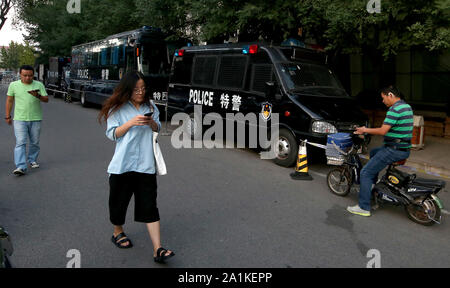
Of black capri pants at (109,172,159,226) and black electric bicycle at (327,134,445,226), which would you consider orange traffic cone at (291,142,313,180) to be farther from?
black capri pants at (109,172,159,226)

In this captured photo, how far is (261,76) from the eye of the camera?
7.90 m

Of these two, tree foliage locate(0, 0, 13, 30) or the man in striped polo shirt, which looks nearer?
the man in striped polo shirt

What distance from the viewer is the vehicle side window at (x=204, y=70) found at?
9164 mm

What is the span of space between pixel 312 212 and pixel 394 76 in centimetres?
1258

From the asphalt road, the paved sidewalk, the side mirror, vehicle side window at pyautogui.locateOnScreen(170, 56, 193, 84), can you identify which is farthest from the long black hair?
vehicle side window at pyautogui.locateOnScreen(170, 56, 193, 84)

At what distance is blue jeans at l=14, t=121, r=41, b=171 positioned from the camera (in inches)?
246

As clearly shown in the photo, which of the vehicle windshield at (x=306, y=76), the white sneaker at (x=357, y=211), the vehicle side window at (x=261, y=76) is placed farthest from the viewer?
the vehicle side window at (x=261, y=76)

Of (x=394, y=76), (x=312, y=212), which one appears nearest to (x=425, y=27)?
(x=312, y=212)

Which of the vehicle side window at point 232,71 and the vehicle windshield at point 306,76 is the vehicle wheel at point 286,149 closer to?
the vehicle windshield at point 306,76

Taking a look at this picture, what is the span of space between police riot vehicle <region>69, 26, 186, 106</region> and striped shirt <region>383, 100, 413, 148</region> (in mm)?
8440

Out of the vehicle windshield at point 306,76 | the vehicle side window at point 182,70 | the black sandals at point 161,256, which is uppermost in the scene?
the vehicle side window at point 182,70

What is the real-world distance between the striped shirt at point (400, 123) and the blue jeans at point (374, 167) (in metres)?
0.11

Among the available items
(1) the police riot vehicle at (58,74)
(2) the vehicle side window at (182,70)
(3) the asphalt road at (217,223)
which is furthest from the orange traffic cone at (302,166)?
(1) the police riot vehicle at (58,74)

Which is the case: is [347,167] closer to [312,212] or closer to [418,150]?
[312,212]
